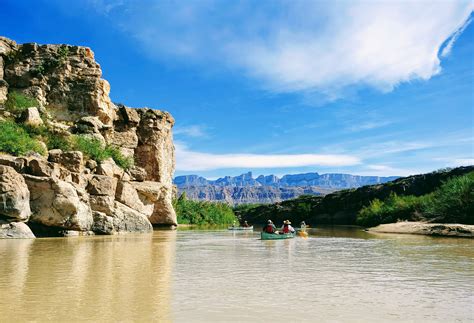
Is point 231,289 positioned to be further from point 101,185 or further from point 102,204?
point 101,185

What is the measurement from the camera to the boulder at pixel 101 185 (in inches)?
1344

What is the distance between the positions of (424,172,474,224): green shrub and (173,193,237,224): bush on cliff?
1583 inches

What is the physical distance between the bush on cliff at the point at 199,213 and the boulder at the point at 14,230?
44.0 m

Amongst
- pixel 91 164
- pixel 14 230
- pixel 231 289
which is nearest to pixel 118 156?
pixel 91 164

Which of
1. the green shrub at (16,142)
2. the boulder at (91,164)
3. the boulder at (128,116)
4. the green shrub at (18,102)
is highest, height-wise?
the boulder at (128,116)

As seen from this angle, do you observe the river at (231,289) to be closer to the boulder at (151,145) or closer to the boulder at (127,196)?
the boulder at (127,196)

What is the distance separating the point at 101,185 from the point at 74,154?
3.23 meters

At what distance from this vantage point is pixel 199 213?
78.1 metres

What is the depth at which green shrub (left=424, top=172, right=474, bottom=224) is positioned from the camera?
4150 cm

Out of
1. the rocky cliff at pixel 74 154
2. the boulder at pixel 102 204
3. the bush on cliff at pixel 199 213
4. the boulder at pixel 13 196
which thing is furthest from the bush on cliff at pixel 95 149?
the bush on cliff at pixel 199 213

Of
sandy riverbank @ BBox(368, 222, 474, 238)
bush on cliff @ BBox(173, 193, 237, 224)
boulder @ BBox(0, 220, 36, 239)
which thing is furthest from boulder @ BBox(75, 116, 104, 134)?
sandy riverbank @ BBox(368, 222, 474, 238)

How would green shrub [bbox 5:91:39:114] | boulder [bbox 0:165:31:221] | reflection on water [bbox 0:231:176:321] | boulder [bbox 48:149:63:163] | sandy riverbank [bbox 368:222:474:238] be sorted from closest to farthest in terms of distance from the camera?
reflection on water [bbox 0:231:176:321]
boulder [bbox 0:165:31:221]
boulder [bbox 48:149:63:163]
sandy riverbank [bbox 368:222:474:238]
green shrub [bbox 5:91:39:114]

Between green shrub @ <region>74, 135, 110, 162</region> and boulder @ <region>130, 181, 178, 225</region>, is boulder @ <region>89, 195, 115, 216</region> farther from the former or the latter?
boulder @ <region>130, 181, 178, 225</region>

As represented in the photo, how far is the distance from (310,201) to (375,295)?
4677 inches
